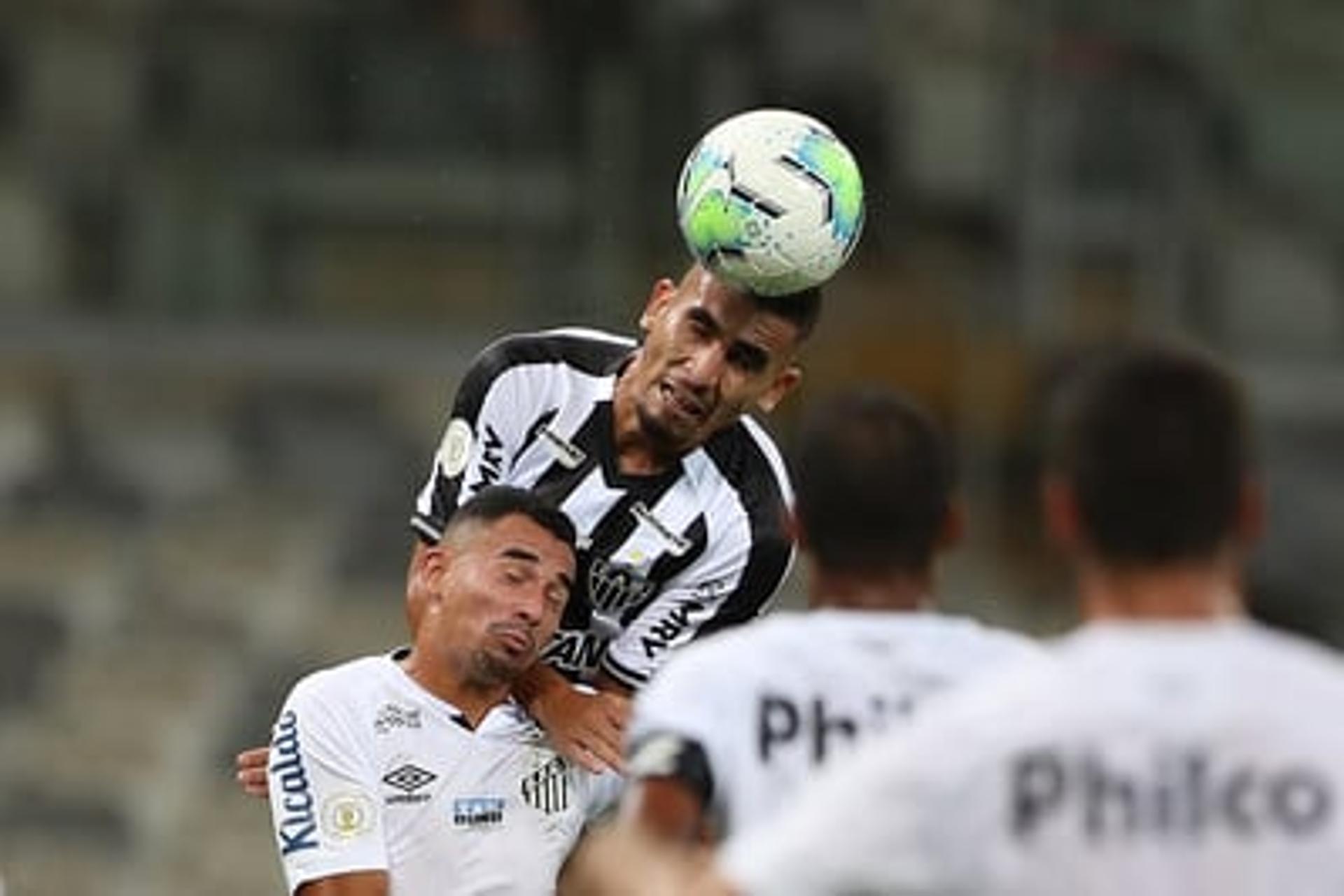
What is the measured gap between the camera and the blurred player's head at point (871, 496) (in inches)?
262

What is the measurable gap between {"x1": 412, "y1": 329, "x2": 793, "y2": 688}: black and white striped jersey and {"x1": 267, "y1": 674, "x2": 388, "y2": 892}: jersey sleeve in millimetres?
417

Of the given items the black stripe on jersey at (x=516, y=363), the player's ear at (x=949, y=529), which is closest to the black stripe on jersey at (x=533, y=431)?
the black stripe on jersey at (x=516, y=363)

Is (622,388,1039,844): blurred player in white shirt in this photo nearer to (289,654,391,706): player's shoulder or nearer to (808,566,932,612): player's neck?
(808,566,932,612): player's neck

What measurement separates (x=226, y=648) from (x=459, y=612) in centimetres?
926

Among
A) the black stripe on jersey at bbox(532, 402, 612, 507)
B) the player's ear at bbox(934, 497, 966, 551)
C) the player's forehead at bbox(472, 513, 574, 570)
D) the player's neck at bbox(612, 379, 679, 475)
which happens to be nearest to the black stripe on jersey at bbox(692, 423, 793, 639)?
the player's neck at bbox(612, 379, 679, 475)

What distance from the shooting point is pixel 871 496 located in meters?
6.64

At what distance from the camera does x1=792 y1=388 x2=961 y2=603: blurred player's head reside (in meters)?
6.65

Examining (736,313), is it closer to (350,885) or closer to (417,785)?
(417,785)

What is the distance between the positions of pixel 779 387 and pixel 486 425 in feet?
1.89

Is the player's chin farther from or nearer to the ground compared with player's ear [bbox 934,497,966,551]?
farther from the ground

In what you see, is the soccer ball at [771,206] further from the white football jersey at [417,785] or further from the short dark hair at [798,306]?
the white football jersey at [417,785]

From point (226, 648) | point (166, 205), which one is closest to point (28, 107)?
point (166, 205)

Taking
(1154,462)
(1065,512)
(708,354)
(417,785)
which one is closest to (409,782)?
(417,785)

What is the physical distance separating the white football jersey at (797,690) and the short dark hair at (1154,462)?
67 centimetres
